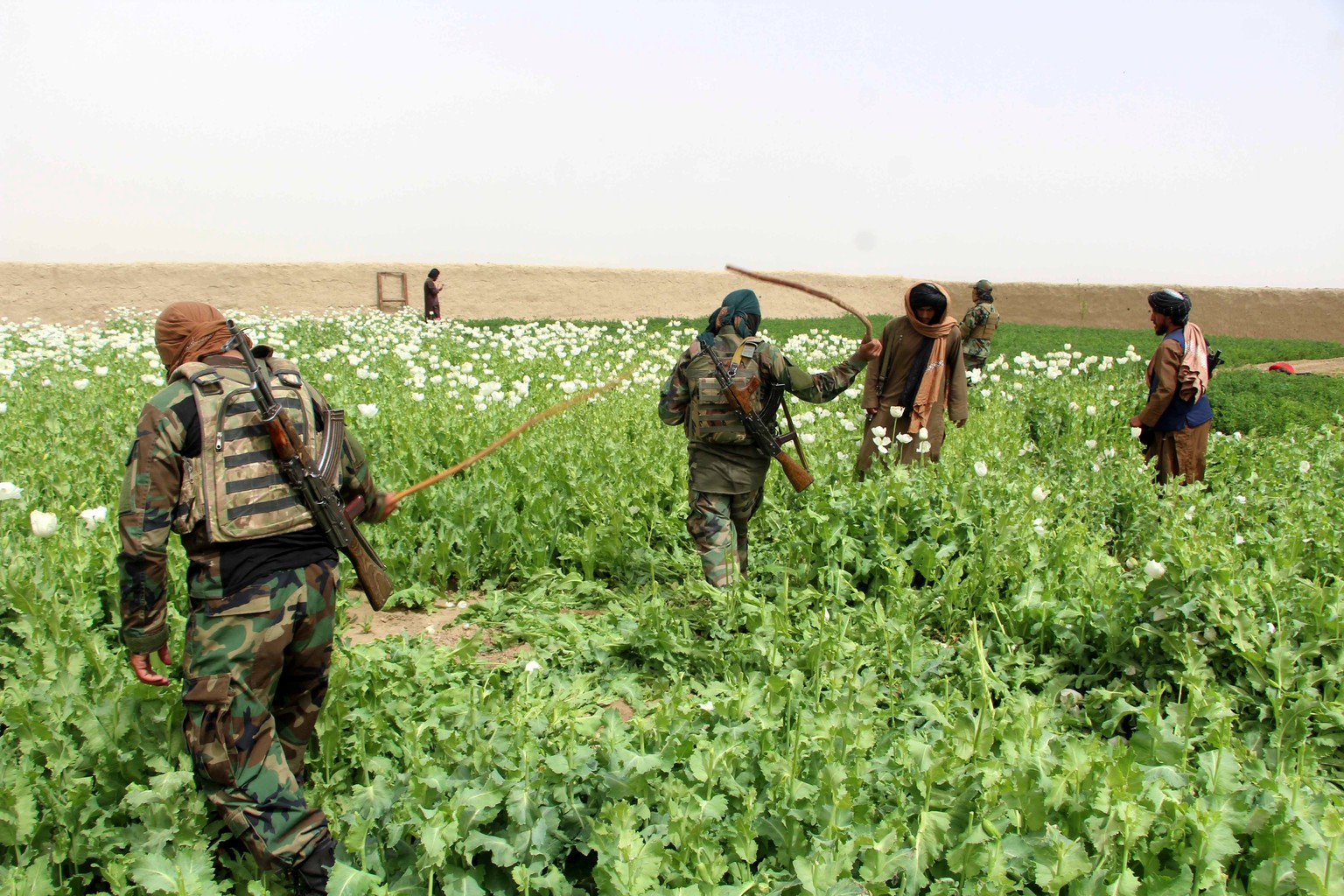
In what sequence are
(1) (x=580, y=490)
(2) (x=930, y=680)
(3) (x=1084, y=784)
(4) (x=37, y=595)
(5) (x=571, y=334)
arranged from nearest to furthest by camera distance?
(3) (x=1084, y=784) < (4) (x=37, y=595) < (2) (x=930, y=680) < (1) (x=580, y=490) < (5) (x=571, y=334)

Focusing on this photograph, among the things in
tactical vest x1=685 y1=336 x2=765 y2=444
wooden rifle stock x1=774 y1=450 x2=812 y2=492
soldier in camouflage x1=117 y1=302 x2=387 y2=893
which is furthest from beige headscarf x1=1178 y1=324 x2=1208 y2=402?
soldier in camouflage x1=117 y1=302 x2=387 y2=893

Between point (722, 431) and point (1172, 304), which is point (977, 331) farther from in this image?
point (722, 431)

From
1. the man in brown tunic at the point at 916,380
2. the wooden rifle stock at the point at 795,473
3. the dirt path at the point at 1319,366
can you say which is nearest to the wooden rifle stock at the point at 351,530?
the wooden rifle stock at the point at 795,473

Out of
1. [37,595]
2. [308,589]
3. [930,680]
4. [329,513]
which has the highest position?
[329,513]

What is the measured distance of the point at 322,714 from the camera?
11.3 feet

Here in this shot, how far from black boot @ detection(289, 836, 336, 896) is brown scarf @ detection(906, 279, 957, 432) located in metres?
5.17

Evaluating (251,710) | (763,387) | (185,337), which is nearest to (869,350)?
(763,387)

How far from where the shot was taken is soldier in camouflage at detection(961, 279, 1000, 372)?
11.8 metres

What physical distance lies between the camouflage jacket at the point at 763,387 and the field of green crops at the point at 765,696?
66cm

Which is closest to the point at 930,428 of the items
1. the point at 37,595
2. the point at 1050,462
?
the point at 1050,462

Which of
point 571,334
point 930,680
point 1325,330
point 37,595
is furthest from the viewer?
point 1325,330

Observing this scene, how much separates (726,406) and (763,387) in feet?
1.03

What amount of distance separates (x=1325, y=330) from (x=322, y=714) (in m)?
30.5

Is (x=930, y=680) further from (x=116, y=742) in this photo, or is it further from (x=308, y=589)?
(x=116, y=742)
